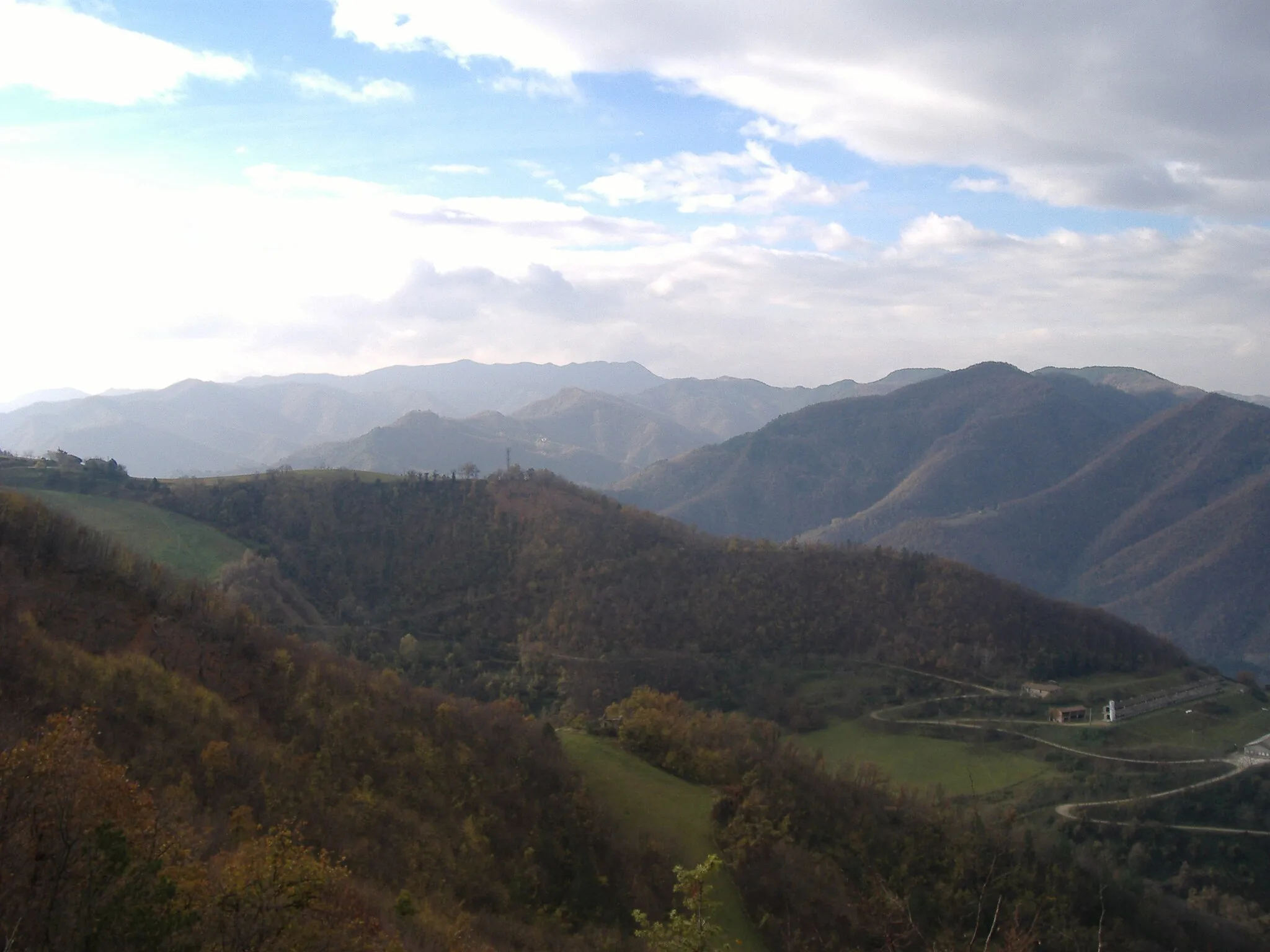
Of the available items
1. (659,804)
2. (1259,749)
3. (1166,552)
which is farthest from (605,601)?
(1166,552)

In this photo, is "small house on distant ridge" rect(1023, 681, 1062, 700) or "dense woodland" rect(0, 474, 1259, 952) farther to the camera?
"small house on distant ridge" rect(1023, 681, 1062, 700)

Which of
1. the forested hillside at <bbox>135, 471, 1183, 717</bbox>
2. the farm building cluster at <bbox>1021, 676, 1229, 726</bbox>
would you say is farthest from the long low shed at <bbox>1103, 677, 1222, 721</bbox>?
the forested hillside at <bbox>135, 471, 1183, 717</bbox>

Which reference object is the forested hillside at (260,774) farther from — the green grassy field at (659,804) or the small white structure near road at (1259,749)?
the small white structure near road at (1259,749)

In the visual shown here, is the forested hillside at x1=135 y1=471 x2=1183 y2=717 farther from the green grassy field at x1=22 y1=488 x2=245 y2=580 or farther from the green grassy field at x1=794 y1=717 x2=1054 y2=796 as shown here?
the green grassy field at x1=794 y1=717 x2=1054 y2=796

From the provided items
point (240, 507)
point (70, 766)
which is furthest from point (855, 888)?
point (240, 507)

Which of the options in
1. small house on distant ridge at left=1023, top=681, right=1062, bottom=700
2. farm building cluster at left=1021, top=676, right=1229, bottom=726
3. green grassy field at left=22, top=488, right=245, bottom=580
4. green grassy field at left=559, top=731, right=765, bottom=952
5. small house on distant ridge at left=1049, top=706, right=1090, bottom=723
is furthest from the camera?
small house on distant ridge at left=1023, top=681, right=1062, bottom=700

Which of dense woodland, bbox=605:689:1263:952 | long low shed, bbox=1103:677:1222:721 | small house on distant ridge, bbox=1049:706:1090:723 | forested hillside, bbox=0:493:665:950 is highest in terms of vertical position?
forested hillside, bbox=0:493:665:950

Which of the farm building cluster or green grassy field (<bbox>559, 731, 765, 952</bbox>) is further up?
green grassy field (<bbox>559, 731, 765, 952</bbox>)

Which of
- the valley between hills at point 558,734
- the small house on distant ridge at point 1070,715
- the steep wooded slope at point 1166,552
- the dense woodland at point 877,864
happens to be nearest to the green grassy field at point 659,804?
the valley between hills at point 558,734
